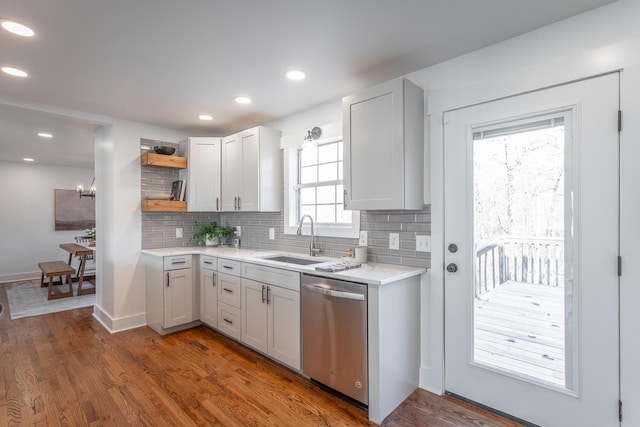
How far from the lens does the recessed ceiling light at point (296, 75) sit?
2.52 meters

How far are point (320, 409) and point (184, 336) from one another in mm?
1979

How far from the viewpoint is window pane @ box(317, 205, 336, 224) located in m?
3.30

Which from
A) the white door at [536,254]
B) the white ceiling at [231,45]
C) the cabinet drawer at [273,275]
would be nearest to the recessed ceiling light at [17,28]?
the white ceiling at [231,45]

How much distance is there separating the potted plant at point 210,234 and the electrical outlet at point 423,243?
8.82 ft

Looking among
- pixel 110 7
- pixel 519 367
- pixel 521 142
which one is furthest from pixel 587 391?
pixel 110 7

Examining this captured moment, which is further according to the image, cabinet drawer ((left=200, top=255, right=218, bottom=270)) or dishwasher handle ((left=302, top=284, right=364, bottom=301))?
cabinet drawer ((left=200, top=255, right=218, bottom=270))

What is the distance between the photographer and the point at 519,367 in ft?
6.59

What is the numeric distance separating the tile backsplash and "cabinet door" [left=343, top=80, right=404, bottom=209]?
0.34 m

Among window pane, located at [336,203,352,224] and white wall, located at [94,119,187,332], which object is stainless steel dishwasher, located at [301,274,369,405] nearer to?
window pane, located at [336,203,352,224]

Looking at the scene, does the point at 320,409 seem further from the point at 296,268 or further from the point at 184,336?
the point at 184,336

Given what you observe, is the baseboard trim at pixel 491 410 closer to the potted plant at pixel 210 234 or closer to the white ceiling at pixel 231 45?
the white ceiling at pixel 231 45

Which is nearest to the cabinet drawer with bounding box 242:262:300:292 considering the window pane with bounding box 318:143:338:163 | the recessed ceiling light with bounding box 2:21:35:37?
the window pane with bounding box 318:143:338:163

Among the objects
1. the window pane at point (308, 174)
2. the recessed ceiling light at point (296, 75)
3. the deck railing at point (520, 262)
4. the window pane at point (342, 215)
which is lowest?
the deck railing at point (520, 262)

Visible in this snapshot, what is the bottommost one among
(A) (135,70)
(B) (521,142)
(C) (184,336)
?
(C) (184,336)
